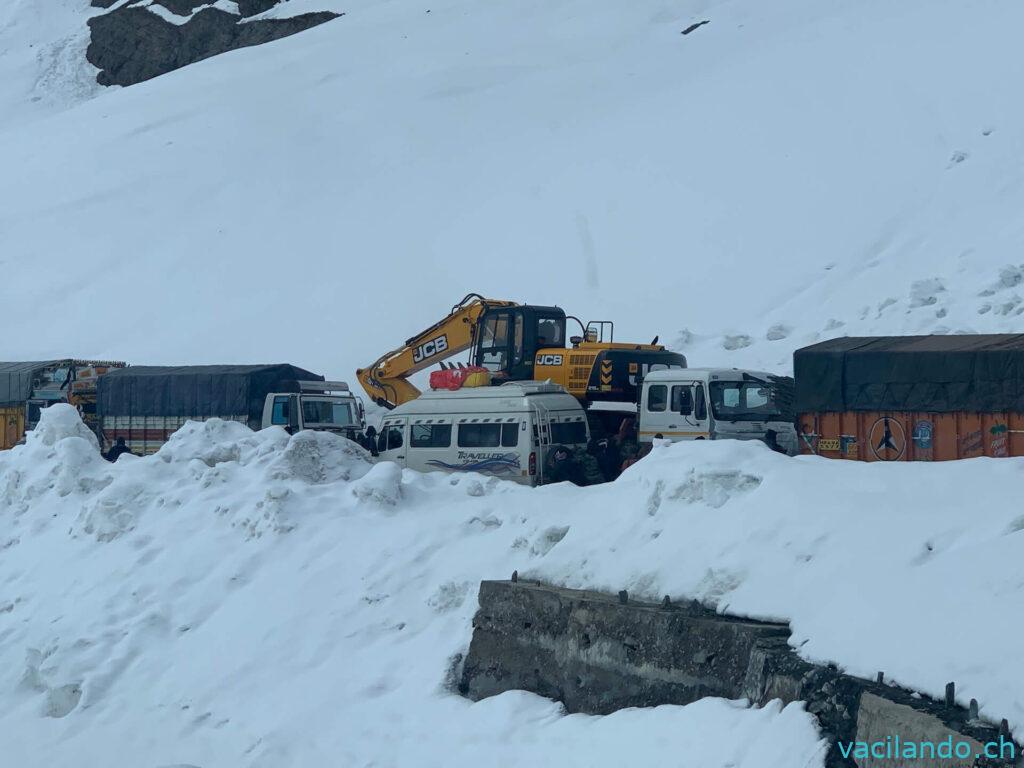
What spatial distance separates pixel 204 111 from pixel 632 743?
4673cm

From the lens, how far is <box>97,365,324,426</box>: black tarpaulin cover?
913 inches

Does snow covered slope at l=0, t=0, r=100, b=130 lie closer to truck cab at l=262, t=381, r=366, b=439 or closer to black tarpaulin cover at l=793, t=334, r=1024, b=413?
truck cab at l=262, t=381, r=366, b=439

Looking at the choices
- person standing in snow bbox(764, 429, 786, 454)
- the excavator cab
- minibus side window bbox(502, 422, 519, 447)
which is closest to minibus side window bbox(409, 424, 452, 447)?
minibus side window bbox(502, 422, 519, 447)

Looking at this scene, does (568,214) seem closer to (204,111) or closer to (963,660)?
(204,111)

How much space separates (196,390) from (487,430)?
7.91 meters

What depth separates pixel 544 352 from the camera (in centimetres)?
2094

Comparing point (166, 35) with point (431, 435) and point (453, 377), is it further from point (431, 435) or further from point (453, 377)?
point (431, 435)

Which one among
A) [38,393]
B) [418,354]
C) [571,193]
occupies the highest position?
[571,193]

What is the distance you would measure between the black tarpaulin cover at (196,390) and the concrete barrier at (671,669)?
41.3ft

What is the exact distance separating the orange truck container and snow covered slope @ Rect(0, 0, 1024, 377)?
690cm

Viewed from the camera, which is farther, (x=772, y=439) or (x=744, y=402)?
(x=744, y=402)

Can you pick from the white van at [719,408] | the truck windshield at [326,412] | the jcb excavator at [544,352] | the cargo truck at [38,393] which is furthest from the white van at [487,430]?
the cargo truck at [38,393]

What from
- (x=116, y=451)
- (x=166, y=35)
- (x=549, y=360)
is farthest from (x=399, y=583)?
(x=166, y=35)

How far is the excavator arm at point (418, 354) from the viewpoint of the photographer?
22797 millimetres
